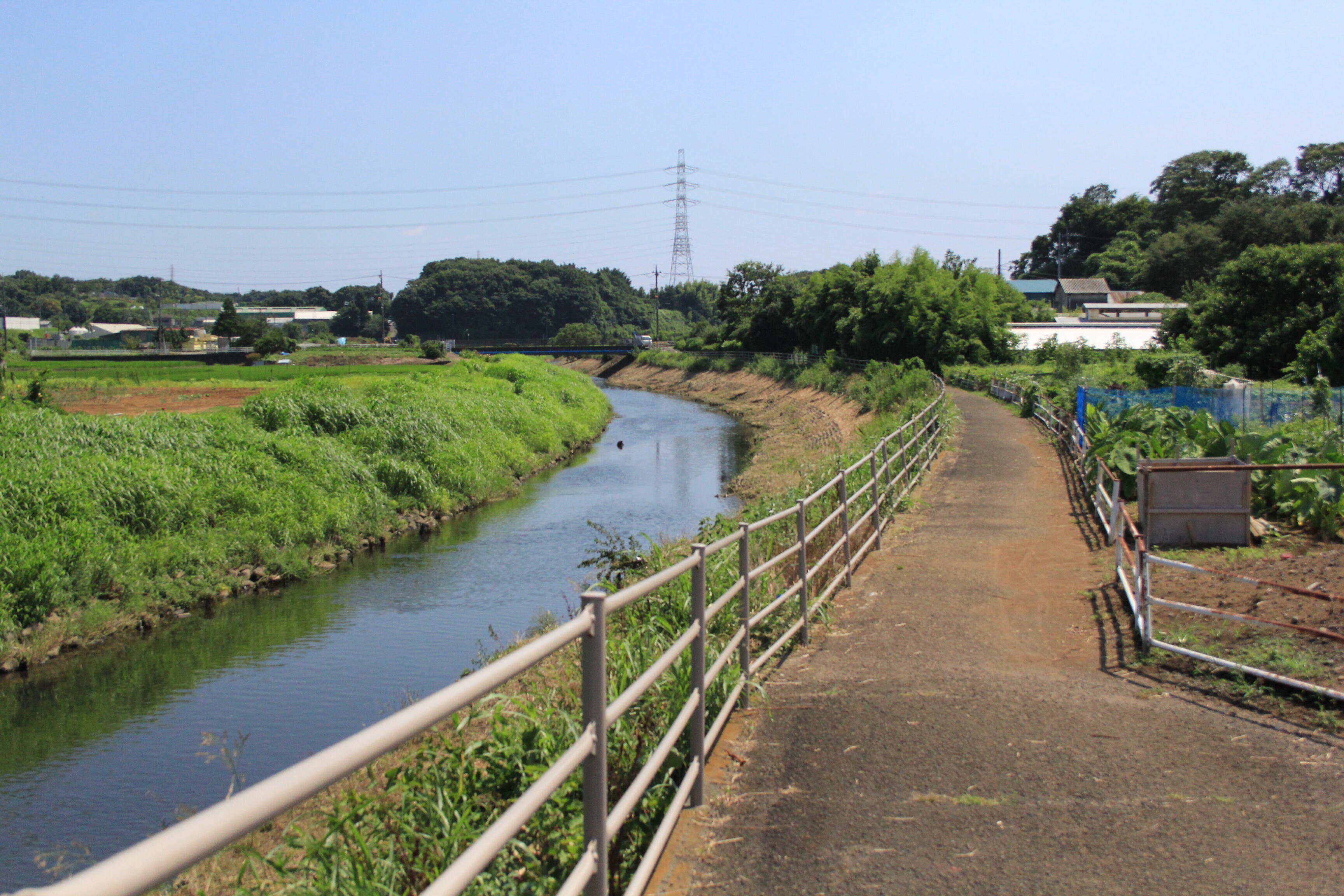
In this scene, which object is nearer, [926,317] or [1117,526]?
[1117,526]

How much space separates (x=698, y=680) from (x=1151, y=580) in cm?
745

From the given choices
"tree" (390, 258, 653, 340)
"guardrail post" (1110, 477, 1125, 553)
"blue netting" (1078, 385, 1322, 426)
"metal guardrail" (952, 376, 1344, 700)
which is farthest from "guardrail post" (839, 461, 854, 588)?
"tree" (390, 258, 653, 340)

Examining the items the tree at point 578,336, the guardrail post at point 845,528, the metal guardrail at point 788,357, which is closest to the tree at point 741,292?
the metal guardrail at point 788,357

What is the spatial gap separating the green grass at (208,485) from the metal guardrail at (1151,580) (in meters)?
13.7

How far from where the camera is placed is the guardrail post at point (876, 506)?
1287 centimetres

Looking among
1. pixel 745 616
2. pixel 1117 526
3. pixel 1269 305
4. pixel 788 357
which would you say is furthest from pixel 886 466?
pixel 788 357

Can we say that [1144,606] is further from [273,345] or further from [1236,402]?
[273,345]

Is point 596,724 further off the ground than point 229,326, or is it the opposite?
point 229,326

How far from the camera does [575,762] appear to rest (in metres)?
3.04

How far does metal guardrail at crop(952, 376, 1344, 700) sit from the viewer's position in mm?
6981

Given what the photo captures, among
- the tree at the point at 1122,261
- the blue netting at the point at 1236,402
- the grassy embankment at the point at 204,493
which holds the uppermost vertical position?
the tree at the point at 1122,261

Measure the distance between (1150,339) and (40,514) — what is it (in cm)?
5075

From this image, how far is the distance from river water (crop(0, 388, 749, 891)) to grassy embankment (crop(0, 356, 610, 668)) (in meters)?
0.75

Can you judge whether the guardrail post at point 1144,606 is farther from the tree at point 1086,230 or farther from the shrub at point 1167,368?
the tree at point 1086,230
